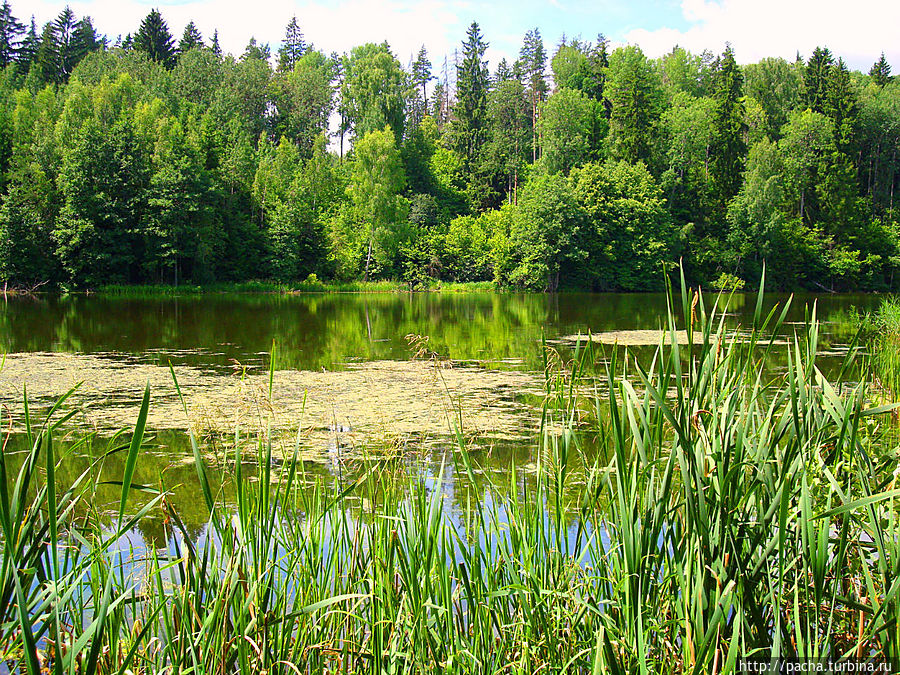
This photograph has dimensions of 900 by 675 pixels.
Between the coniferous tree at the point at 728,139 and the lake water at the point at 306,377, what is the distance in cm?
2832

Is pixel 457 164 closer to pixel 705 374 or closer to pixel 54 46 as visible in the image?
pixel 54 46

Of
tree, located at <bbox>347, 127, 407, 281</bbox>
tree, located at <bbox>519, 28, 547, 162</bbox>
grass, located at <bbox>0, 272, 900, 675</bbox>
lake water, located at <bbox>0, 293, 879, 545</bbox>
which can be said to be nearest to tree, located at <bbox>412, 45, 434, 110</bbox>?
tree, located at <bbox>519, 28, 547, 162</bbox>

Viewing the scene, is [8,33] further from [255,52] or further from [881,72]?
[881,72]

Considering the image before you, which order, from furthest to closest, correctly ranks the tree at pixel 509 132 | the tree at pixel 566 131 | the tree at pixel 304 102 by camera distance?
the tree at pixel 304 102, the tree at pixel 509 132, the tree at pixel 566 131

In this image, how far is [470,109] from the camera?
206 ft

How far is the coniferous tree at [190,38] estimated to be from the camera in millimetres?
70562

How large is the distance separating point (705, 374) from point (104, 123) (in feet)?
153

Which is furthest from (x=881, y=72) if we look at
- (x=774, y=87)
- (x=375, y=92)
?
(x=375, y=92)

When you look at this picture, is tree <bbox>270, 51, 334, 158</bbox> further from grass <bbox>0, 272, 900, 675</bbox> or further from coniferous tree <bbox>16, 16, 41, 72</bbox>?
grass <bbox>0, 272, 900, 675</bbox>

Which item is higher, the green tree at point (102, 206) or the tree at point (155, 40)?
the tree at point (155, 40)

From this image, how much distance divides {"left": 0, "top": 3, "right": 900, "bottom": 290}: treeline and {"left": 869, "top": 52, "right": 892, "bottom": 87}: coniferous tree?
191 mm

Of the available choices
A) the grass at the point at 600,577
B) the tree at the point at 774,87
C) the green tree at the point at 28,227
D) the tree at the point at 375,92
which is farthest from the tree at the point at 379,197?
the grass at the point at 600,577

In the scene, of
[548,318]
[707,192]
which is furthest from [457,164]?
[548,318]

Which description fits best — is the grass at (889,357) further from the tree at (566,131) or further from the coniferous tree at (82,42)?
the coniferous tree at (82,42)
